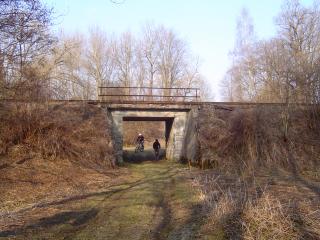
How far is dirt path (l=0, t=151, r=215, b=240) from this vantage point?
26.5 feet

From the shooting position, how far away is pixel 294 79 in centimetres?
2459

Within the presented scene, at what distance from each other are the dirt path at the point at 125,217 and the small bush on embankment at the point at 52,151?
5.67 feet

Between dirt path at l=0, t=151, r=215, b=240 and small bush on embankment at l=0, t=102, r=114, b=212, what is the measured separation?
1727 mm

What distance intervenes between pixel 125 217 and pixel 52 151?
9.87m

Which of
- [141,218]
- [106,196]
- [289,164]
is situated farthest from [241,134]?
[141,218]

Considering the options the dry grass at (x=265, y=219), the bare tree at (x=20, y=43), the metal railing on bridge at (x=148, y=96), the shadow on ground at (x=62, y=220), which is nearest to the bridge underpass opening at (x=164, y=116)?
the metal railing on bridge at (x=148, y=96)

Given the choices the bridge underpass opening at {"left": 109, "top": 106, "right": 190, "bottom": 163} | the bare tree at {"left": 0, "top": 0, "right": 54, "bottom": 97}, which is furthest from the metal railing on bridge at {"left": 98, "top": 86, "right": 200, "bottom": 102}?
the bare tree at {"left": 0, "top": 0, "right": 54, "bottom": 97}

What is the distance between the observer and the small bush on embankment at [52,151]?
541 inches

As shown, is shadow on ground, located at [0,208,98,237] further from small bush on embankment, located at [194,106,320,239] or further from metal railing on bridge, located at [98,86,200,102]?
metal railing on bridge, located at [98,86,200,102]

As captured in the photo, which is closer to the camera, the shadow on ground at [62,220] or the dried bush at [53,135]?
the shadow on ground at [62,220]

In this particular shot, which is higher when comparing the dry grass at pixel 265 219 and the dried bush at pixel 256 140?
the dried bush at pixel 256 140

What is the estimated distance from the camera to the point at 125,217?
9664mm

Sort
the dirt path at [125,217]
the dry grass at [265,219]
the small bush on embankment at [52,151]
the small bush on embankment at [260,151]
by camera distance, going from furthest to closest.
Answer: the small bush on embankment at [260,151], the small bush on embankment at [52,151], the dirt path at [125,217], the dry grass at [265,219]

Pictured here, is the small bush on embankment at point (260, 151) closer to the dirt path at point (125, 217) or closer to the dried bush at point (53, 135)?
the dirt path at point (125, 217)
